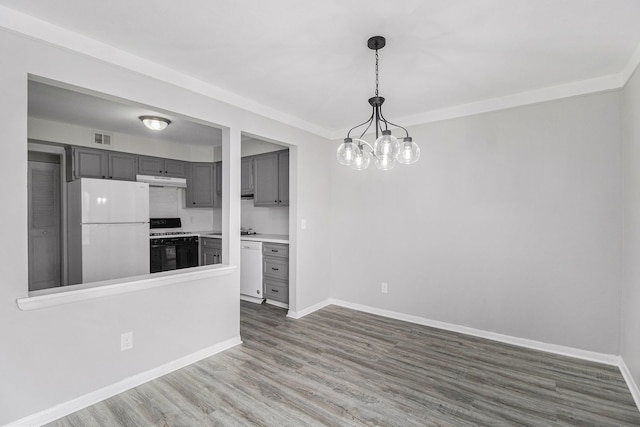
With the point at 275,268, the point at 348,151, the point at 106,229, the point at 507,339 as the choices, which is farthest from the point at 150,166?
the point at 507,339

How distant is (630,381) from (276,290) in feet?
11.4

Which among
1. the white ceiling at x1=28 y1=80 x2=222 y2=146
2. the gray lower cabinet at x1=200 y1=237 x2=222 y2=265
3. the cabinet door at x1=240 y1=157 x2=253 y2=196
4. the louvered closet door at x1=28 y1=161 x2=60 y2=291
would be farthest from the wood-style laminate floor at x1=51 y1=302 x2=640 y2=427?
the louvered closet door at x1=28 y1=161 x2=60 y2=291

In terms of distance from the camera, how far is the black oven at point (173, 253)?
4.50 metres

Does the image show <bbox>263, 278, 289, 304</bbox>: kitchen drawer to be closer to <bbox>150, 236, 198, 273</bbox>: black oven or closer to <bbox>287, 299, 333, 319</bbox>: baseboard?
<bbox>287, 299, 333, 319</bbox>: baseboard

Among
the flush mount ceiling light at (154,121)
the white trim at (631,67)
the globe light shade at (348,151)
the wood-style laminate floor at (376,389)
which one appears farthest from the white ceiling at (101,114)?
the white trim at (631,67)

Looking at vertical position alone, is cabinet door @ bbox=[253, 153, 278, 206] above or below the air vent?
below

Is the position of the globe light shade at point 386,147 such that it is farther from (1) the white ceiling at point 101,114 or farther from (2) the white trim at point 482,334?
(2) the white trim at point 482,334

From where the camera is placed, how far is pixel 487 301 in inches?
128

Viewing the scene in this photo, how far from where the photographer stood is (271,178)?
4.52m

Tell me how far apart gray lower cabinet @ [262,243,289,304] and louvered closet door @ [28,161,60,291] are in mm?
2981

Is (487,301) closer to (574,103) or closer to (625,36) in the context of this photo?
(574,103)

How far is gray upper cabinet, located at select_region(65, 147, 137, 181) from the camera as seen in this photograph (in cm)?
404

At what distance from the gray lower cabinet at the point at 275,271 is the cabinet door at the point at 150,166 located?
2.12 m

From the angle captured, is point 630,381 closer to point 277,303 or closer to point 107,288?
point 277,303
